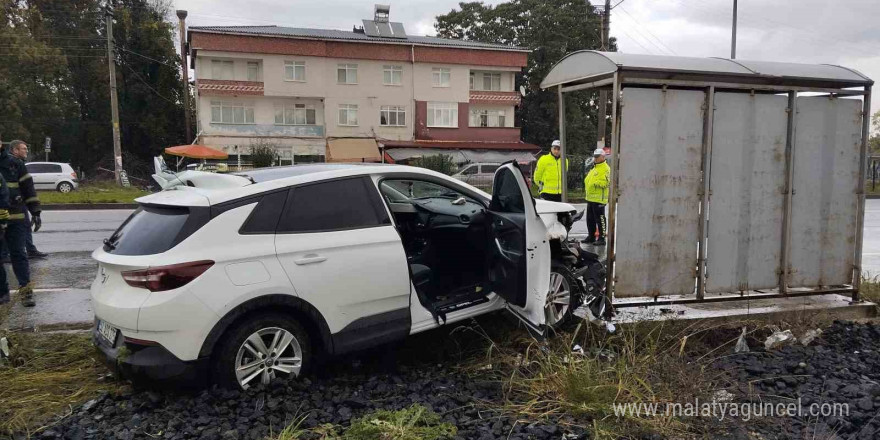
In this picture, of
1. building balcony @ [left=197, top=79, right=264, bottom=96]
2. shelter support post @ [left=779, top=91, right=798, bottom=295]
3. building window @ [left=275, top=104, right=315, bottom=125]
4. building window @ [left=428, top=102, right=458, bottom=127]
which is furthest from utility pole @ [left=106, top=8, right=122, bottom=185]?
shelter support post @ [left=779, top=91, right=798, bottom=295]

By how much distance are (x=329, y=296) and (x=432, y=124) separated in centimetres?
4087

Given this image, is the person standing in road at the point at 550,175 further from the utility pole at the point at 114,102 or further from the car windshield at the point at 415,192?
the utility pole at the point at 114,102

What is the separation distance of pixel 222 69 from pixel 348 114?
8.51m

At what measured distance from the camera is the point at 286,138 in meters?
41.7

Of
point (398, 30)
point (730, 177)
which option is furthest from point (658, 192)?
point (398, 30)

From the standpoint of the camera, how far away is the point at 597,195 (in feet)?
33.9

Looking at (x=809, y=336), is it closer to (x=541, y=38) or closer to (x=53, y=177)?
(x=53, y=177)

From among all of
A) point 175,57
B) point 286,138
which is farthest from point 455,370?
point 175,57

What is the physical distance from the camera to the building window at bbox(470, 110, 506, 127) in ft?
151

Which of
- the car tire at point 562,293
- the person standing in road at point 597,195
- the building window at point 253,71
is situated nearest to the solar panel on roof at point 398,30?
the building window at point 253,71

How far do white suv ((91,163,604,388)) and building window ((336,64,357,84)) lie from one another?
38780mm

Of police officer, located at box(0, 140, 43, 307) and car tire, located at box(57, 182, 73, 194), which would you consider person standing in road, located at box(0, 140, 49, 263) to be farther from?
car tire, located at box(57, 182, 73, 194)

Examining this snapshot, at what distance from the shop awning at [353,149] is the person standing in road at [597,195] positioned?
31.4 metres

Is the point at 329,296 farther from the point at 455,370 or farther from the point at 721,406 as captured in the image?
the point at 721,406
